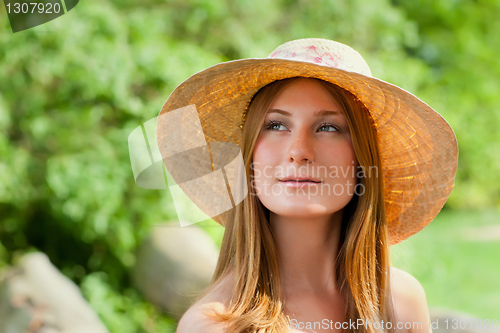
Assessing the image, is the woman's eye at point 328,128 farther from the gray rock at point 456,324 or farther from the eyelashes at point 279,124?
the gray rock at point 456,324

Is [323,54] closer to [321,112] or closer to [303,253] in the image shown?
[321,112]

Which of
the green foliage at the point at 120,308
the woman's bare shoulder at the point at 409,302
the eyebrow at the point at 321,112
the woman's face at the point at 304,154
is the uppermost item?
the eyebrow at the point at 321,112

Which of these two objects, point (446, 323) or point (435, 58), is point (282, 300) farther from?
point (435, 58)

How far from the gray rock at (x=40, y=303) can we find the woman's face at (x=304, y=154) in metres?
2.45

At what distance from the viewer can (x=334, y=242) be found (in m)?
1.78

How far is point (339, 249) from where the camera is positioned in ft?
5.89

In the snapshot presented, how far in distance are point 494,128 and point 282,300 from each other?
11.5 meters

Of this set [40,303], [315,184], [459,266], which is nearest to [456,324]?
[315,184]

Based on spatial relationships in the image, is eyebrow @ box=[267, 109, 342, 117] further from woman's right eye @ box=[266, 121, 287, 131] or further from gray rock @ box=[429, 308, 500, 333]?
gray rock @ box=[429, 308, 500, 333]

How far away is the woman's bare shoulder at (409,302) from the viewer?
178 centimetres

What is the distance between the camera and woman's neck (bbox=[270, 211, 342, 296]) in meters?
1.70

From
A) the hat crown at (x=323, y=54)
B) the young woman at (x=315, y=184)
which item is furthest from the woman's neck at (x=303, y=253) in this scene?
the hat crown at (x=323, y=54)

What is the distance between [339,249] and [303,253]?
0.16 metres

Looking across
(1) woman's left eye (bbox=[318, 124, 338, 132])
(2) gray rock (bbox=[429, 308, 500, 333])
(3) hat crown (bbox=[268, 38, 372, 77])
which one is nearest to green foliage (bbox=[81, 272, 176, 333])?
(2) gray rock (bbox=[429, 308, 500, 333])
